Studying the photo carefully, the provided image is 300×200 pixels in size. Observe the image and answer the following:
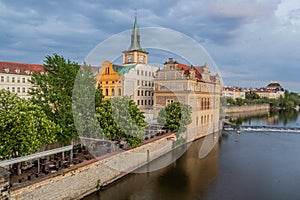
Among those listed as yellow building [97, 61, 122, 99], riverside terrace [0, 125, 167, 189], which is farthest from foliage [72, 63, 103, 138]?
yellow building [97, 61, 122, 99]

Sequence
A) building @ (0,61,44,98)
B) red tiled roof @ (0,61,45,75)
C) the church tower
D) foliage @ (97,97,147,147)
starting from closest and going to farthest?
foliage @ (97,97,147,147)
the church tower
building @ (0,61,44,98)
red tiled roof @ (0,61,45,75)

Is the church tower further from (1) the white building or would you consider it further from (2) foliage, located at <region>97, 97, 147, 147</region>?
(2) foliage, located at <region>97, 97, 147, 147</region>

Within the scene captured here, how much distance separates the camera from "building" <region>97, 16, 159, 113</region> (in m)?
32.7

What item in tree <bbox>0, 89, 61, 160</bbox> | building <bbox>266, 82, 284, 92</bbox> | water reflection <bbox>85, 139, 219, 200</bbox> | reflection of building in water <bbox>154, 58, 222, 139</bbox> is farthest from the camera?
building <bbox>266, 82, 284, 92</bbox>

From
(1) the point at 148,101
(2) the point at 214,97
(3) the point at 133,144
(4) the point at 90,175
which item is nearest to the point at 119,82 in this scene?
(1) the point at 148,101

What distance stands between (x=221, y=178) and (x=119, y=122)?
26.1 feet

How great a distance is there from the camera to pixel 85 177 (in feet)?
46.3

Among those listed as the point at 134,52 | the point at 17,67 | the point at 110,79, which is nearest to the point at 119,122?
the point at 110,79

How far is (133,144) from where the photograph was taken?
1755 cm

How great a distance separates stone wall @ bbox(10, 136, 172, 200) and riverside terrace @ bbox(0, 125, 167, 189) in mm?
270

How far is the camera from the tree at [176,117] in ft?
83.1

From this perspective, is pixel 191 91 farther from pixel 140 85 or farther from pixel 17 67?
pixel 17 67

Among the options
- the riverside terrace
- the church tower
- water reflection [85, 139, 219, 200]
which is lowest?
water reflection [85, 139, 219, 200]

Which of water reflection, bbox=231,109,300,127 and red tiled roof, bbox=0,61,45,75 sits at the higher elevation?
red tiled roof, bbox=0,61,45,75
